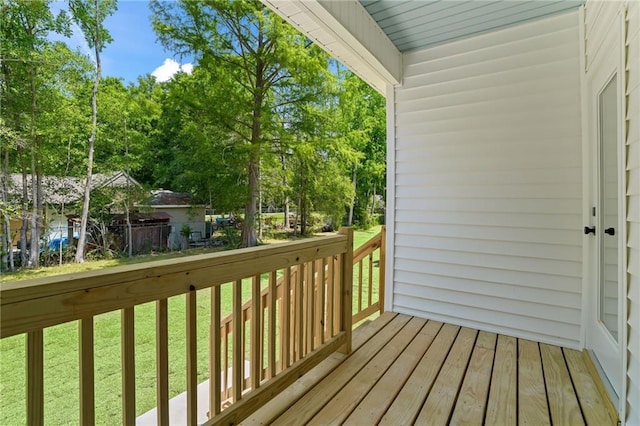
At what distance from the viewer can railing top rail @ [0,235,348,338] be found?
75cm

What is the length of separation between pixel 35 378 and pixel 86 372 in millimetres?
131

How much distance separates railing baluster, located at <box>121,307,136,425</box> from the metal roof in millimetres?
2336

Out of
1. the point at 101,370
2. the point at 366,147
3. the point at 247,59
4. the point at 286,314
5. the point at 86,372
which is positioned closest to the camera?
the point at 86,372

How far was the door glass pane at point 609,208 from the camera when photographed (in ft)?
5.69

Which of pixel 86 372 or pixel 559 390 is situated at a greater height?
pixel 86 372

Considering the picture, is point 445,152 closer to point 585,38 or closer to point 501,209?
point 501,209

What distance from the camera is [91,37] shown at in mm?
10516

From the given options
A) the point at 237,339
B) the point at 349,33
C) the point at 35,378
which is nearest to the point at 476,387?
the point at 237,339

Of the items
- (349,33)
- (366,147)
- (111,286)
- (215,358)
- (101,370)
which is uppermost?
(366,147)

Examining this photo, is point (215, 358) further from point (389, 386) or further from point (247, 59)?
point (247, 59)

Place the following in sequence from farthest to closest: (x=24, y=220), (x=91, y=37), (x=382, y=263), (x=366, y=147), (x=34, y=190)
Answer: (x=366, y=147) < (x=91, y=37) < (x=34, y=190) < (x=24, y=220) < (x=382, y=263)

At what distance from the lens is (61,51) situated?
30.3 feet

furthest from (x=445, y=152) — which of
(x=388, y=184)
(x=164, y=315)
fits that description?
(x=164, y=315)

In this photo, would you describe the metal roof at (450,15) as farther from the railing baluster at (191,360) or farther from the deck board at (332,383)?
the deck board at (332,383)
